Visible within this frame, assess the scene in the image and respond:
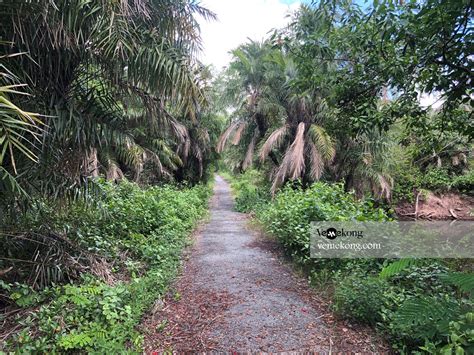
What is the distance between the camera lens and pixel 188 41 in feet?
15.6

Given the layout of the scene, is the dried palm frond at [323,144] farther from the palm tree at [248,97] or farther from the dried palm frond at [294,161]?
the palm tree at [248,97]

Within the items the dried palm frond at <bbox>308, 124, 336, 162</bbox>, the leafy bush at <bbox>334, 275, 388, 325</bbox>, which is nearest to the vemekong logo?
the leafy bush at <bbox>334, 275, 388, 325</bbox>

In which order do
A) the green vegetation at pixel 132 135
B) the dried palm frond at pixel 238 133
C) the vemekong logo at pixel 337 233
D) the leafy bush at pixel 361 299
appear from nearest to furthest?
the green vegetation at pixel 132 135, the leafy bush at pixel 361 299, the vemekong logo at pixel 337 233, the dried palm frond at pixel 238 133

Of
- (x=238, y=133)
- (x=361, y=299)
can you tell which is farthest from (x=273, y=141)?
(x=361, y=299)

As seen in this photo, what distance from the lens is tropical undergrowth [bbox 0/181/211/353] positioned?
9.18 feet

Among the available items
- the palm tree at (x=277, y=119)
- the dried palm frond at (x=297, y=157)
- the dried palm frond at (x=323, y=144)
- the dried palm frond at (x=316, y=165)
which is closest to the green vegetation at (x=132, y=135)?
the dried palm frond at (x=297, y=157)

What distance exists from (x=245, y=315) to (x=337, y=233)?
1939 millimetres

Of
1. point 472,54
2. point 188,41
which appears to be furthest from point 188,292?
point 472,54

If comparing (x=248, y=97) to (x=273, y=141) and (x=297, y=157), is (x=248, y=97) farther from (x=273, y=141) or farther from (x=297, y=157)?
(x=297, y=157)

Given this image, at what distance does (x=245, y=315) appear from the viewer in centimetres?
348

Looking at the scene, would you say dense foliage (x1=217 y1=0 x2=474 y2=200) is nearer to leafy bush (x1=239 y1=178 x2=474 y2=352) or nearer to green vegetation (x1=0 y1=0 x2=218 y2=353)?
leafy bush (x1=239 y1=178 x2=474 y2=352)

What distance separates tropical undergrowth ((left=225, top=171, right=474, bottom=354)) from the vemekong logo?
0.23 meters

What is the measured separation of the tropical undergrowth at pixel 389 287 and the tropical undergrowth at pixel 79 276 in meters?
2.21

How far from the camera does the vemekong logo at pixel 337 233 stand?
4367mm
